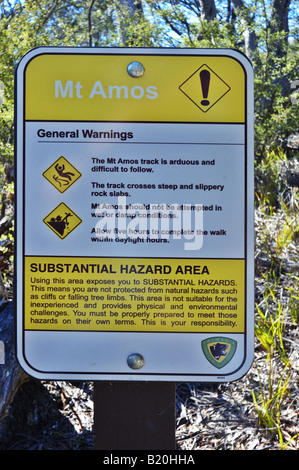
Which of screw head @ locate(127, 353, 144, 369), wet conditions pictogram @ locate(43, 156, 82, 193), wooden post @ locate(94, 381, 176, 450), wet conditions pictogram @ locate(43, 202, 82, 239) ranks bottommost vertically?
wooden post @ locate(94, 381, 176, 450)

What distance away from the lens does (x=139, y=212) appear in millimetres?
1831

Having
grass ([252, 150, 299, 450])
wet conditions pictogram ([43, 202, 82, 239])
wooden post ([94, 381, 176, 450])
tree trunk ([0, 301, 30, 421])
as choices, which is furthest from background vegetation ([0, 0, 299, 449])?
wet conditions pictogram ([43, 202, 82, 239])

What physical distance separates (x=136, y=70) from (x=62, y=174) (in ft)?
1.43

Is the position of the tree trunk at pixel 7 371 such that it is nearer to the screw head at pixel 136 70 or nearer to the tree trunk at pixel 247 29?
the screw head at pixel 136 70

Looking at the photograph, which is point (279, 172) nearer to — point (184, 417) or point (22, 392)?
point (184, 417)

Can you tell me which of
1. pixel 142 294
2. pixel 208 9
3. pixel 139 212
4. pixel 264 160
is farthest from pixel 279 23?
pixel 142 294

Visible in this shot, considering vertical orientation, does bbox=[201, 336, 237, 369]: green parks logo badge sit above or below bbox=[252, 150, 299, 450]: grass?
below

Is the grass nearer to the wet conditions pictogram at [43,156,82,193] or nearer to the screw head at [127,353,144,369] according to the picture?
the screw head at [127,353,144,369]

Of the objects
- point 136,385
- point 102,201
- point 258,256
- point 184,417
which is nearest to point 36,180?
point 102,201

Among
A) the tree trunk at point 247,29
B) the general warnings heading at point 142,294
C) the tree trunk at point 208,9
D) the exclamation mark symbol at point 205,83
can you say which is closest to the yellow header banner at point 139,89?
the exclamation mark symbol at point 205,83

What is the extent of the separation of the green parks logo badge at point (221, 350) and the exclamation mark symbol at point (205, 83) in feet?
2.65

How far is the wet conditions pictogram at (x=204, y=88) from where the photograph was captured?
1.83 meters

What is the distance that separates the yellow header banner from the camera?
1.84 metres

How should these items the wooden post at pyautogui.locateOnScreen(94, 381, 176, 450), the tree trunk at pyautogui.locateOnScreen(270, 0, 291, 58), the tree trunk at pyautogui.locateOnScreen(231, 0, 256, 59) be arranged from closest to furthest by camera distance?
the wooden post at pyautogui.locateOnScreen(94, 381, 176, 450)
the tree trunk at pyautogui.locateOnScreen(231, 0, 256, 59)
the tree trunk at pyautogui.locateOnScreen(270, 0, 291, 58)
